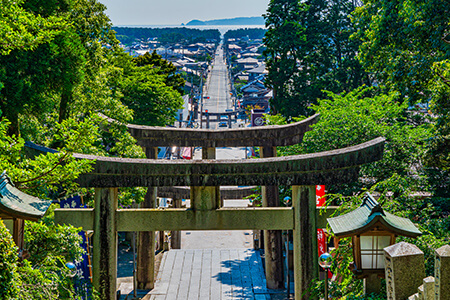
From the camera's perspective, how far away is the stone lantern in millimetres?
8602

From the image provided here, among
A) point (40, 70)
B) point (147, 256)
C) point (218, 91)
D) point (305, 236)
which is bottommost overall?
point (147, 256)

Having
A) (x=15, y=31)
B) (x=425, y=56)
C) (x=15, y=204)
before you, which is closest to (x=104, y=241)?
(x=15, y=204)

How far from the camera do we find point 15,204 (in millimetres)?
8148

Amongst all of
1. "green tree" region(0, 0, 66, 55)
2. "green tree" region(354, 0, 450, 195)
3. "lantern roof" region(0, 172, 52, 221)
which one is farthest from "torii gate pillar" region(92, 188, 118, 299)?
"green tree" region(354, 0, 450, 195)

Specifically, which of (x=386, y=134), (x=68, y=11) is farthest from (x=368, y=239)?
(x=68, y=11)

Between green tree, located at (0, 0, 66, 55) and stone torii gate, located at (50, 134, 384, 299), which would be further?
stone torii gate, located at (50, 134, 384, 299)

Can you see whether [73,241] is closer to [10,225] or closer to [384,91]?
[10,225]

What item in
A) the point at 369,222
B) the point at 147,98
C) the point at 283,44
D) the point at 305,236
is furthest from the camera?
the point at 283,44

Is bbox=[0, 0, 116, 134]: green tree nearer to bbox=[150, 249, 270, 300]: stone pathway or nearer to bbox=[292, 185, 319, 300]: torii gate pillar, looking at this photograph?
bbox=[292, 185, 319, 300]: torii gate pillar

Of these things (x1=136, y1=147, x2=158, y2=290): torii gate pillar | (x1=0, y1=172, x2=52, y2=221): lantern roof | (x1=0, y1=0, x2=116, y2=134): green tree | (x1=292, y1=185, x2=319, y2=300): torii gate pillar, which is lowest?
(x1=136, y1=147, x2=158, y2=290): torii gate pillar

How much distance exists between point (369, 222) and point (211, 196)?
4.38 meters

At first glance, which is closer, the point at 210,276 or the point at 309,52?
the point at 210,276

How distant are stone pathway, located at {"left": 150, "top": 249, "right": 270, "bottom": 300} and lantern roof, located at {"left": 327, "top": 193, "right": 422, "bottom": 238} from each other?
8.80 metres

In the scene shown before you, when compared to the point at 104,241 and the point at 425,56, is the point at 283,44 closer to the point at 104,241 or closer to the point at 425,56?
the point at 425,56
